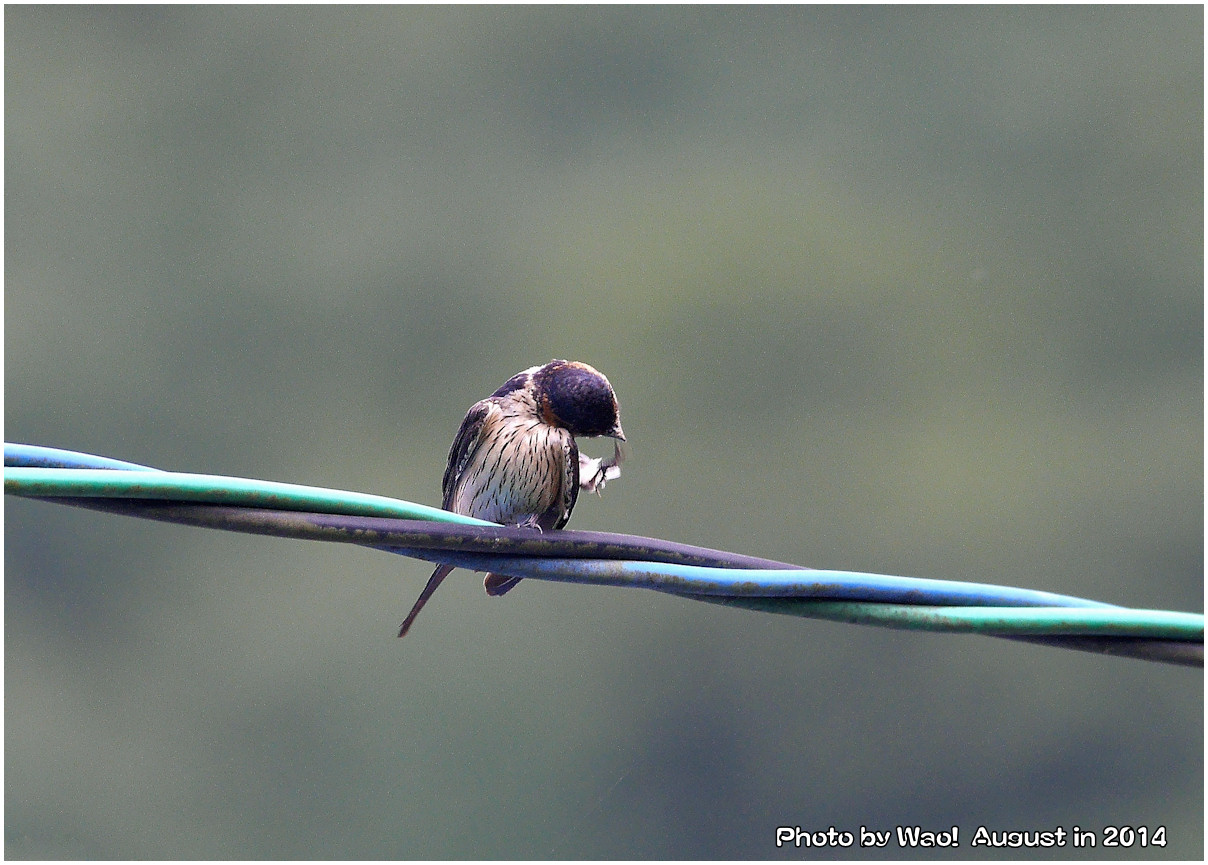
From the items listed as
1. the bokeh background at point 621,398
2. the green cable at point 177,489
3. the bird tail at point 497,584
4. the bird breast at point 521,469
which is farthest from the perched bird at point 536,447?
the bokeh background at point 621,398

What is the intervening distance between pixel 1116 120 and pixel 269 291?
2139 cm

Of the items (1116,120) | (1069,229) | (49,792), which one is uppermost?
(1116,120)

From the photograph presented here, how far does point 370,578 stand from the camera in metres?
27.2

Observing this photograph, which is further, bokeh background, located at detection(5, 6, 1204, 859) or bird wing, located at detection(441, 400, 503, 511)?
bokeh background, located at detection(5, 6, 1204, 859)

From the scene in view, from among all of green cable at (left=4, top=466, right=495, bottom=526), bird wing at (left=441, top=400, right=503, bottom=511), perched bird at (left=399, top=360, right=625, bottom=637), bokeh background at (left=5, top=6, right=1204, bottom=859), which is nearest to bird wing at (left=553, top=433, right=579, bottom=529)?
perched bird at (left=399, top=360, right=625, bottom=637)

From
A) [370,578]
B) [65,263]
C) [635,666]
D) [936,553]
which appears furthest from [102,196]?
[936,553]

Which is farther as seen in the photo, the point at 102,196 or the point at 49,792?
the point at 102,196

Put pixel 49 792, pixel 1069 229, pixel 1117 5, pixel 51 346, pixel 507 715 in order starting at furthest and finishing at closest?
pixel 1117 5 < pixel 1069 229 < pixel 51 346 < pixel 49 792 < pixel 507 715

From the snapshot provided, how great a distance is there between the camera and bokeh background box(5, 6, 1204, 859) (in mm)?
26469

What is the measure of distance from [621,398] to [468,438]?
2171 centimetres

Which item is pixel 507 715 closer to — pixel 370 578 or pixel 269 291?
pixel 370 578

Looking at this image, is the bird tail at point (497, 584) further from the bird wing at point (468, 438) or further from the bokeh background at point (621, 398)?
the bokeh background at point (621, 398)

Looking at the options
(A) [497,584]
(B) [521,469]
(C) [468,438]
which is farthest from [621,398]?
(A) [497,584]

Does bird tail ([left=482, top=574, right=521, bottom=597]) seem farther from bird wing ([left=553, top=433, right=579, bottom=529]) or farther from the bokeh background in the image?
the bokeh background
